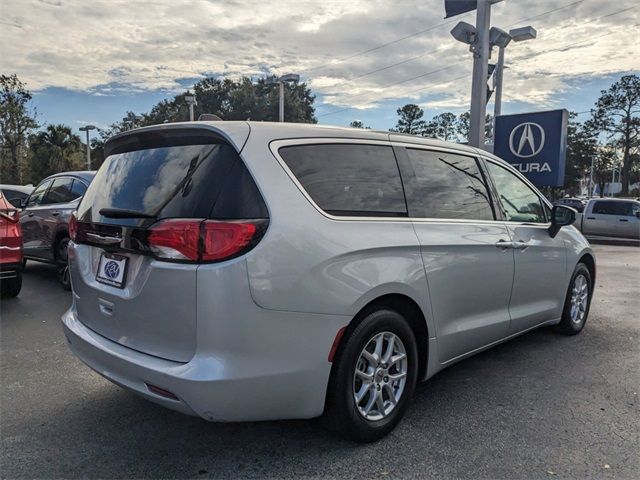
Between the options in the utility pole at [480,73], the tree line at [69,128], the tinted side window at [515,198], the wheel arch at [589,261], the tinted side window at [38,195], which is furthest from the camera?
the tree line at [69,128]

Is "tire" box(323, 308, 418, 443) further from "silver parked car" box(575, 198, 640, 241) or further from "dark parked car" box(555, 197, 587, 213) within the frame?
"dark parked car" box(555, 197, 587, 213)

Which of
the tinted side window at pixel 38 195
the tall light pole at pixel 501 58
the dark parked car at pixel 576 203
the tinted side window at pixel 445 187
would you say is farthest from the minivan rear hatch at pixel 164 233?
the dark parked car at pixel 576 203

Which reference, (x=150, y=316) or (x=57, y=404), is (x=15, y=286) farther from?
(x=150, y=316)

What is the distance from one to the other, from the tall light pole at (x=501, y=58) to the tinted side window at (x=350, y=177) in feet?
35.0

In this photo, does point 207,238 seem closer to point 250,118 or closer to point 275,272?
point 275,272

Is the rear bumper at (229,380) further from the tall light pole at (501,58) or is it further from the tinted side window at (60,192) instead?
the tall light pole at (501,58)

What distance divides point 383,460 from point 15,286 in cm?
578

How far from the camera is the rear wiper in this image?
2.63 metres

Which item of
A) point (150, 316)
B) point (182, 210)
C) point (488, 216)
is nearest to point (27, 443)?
point (150, 316)

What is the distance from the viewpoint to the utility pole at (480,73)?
11.5m

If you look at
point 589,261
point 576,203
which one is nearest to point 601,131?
point 576,203

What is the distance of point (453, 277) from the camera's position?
340 cm

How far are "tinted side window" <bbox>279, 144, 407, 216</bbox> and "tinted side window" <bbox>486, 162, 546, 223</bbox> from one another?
1.35m

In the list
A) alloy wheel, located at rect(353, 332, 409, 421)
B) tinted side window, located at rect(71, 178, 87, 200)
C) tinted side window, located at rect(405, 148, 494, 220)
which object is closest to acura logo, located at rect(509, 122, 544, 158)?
tinted side window, located at rect(405, 148, 494, 220)
